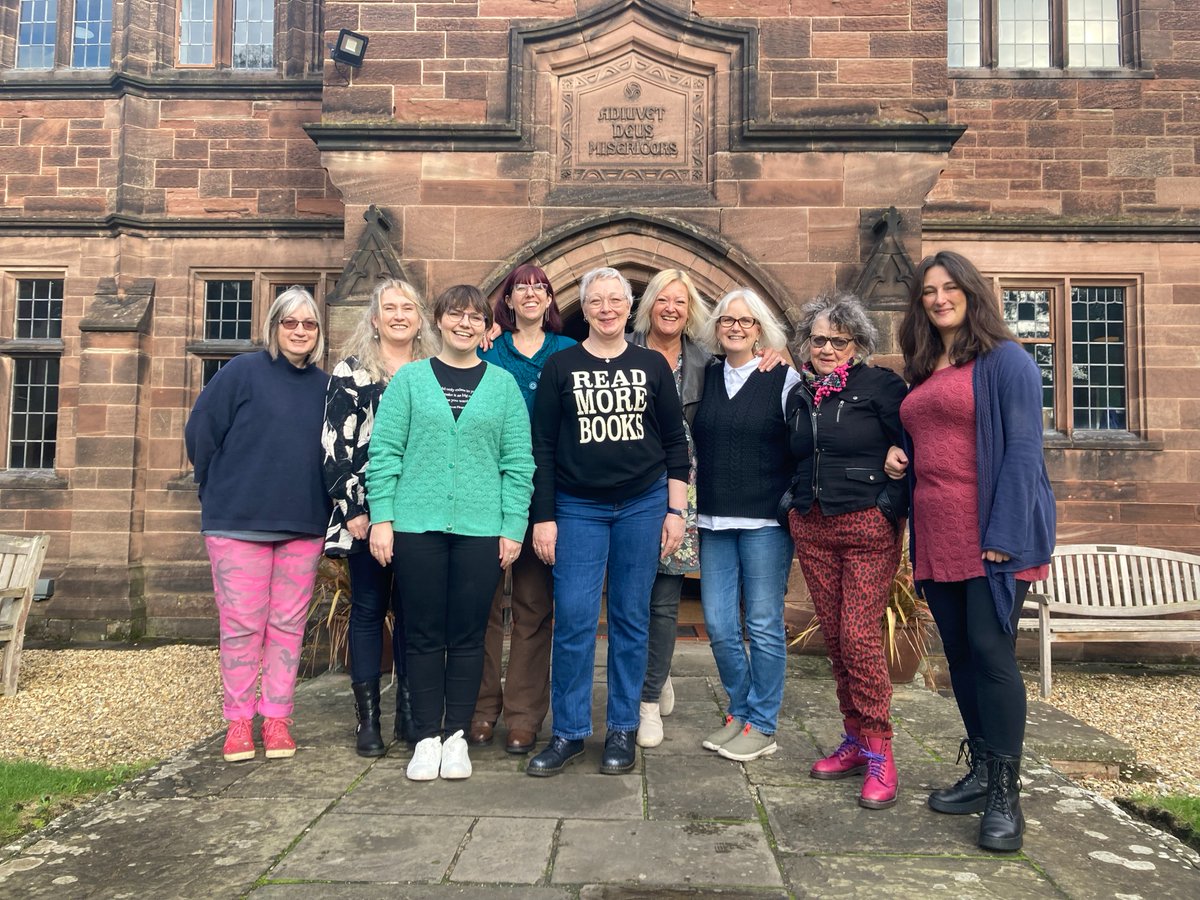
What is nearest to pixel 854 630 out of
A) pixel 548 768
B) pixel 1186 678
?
pixel 548 768

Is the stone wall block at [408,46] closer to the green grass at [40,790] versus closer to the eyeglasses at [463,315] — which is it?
the eyeglasses at [463,315]

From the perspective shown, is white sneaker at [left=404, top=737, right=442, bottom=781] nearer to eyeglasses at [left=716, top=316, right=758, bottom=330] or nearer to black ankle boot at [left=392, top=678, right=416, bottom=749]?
black ankle boot at [left=392, top=678, right=416, bottom=749]

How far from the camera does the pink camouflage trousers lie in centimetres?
348

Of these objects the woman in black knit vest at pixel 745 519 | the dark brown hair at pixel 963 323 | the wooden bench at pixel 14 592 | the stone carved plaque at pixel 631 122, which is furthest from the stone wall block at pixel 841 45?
the wooden bench at pixel 14 592

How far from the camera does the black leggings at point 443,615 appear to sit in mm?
3172

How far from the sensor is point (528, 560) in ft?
11.7

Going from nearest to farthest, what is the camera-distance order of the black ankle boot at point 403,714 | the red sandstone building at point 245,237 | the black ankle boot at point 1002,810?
the black ankle boot at point 1002,810
the black ankle boot at point 403,714
the red sandstone building at point 245,237

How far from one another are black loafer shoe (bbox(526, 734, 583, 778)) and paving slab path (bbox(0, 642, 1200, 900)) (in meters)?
0.04

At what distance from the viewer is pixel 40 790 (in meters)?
4.00

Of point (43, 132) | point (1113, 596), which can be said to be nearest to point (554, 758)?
point (1113, 596)

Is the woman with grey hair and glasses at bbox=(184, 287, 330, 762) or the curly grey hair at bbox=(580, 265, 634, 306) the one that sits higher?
the curly grey hair at bbox=(580, 265, 634, 306)

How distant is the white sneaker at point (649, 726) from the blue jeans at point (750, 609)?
1.14ft

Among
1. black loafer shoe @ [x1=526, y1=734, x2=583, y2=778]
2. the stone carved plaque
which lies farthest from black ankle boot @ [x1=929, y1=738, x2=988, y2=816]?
the stone carved plaque

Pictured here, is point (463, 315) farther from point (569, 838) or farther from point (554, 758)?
point (569, 838)
